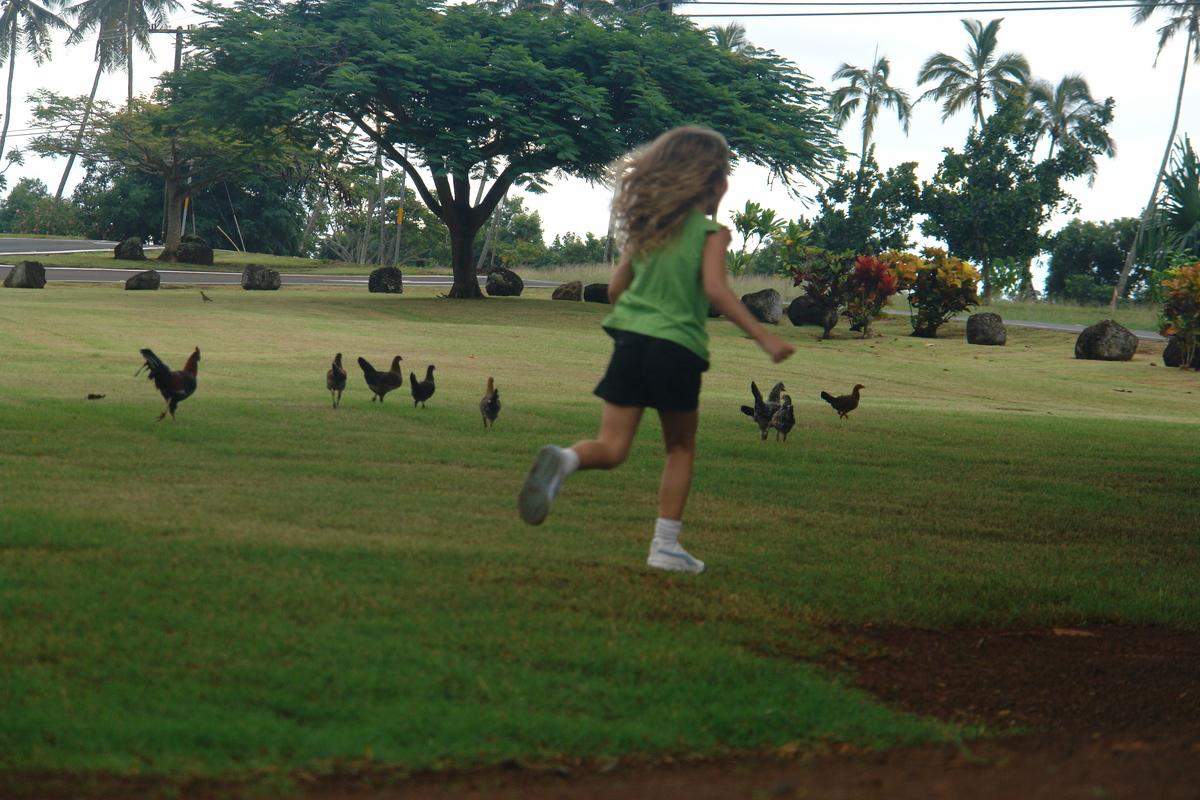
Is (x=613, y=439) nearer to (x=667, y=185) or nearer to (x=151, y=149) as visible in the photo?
(x=667, y=185)

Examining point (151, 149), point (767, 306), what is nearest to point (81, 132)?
point (151, 149)

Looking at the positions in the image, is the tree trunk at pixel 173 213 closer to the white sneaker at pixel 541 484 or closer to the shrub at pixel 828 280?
the shrub at pixel 828 280

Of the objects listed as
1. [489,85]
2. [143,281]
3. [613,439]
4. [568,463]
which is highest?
[489,85]

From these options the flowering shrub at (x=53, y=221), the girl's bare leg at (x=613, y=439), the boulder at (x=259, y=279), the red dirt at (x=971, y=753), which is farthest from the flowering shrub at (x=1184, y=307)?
the flowering shrub at (x=53, y=221)

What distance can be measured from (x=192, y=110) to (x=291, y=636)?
2727cm

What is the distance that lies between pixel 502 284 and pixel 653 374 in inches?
1277

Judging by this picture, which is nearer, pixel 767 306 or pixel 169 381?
pixel 169 381

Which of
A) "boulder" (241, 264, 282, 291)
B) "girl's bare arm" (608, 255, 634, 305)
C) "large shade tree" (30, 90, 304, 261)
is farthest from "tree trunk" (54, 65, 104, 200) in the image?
"girl's bare arm" (608, 255, 634, 305)

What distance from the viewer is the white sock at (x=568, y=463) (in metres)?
4.56

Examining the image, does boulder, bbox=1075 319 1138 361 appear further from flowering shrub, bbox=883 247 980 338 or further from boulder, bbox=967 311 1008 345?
flowering shrub, bbox=883 247 980 338

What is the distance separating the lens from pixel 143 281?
30984 millimetres

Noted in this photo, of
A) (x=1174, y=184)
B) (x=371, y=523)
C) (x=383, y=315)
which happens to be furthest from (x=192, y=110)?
(x=371, y=523)

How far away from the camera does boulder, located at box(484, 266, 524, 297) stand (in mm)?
36562

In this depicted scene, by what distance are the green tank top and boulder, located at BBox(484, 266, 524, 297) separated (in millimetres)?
32072
